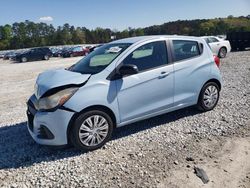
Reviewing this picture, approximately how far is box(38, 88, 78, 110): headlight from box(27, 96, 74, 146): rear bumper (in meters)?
0.10

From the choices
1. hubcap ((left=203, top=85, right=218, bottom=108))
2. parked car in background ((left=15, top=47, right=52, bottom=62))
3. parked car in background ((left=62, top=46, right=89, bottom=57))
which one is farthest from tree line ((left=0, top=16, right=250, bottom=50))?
hubcap ((left=203, top=85, right=218, bottom=108))

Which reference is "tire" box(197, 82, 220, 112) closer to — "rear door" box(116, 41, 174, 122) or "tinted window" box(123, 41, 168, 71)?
"rear door" box(116, 41, 174, 122)

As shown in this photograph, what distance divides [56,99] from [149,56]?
76.0 inches

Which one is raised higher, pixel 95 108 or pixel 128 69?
pixel 128 69

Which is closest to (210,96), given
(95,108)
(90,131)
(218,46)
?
(95,108)

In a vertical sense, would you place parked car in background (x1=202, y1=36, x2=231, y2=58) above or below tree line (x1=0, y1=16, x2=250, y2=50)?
below

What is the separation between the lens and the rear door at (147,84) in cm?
479

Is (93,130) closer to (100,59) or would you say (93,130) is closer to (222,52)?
(100,59)

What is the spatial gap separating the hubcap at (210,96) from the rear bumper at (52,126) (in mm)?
3086

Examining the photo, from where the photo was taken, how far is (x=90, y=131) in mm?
4508

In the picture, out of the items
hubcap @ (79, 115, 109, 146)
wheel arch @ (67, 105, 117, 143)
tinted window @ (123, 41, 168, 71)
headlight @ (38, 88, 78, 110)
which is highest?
tinted window @ (123, 41, 168, 71)

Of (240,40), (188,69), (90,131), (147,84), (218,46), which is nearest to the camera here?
(90,131)

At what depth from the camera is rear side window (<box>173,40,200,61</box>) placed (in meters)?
5.51

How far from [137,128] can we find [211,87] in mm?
1928
